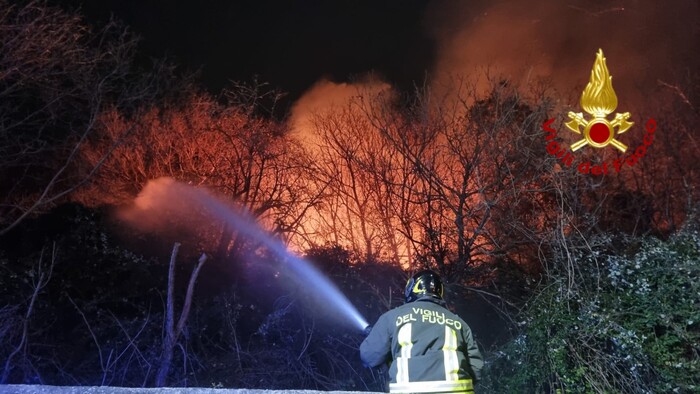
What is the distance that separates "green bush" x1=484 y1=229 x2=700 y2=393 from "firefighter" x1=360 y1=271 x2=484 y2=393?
1.75 metres

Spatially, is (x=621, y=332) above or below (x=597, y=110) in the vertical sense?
below

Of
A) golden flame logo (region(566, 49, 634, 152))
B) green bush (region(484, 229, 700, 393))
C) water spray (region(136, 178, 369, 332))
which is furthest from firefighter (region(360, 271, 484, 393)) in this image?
water spray (region(136, 178, 369, 332))

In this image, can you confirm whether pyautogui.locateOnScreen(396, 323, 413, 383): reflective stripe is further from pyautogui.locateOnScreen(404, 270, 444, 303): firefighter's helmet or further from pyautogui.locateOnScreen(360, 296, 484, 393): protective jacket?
pyautogui.locateOnScreen(404, 270, 444, 303): firefighter's helmet

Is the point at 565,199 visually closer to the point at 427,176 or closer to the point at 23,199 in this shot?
the point at 427,176

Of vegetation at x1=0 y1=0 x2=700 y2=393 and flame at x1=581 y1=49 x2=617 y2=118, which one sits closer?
vegetation at x1=0 y1=0 x2=700 y2=393

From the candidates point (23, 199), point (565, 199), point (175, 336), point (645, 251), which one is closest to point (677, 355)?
point (645, 251)

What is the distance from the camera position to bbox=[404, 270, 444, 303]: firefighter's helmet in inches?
141

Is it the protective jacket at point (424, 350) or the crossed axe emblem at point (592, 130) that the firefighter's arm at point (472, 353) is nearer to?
the protective jacket at point (424, 350)

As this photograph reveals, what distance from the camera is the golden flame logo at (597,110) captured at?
8008 mm

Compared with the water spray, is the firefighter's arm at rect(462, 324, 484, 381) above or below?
below

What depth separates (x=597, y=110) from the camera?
8359mm

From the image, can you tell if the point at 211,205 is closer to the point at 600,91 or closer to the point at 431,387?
the point at 600,91

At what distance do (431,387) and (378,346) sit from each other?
0.44m

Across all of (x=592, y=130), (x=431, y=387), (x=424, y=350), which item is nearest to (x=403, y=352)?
(x=424, y=350)
